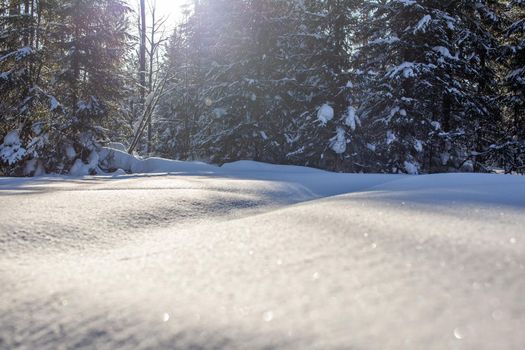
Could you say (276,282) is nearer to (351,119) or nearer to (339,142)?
(339,142)

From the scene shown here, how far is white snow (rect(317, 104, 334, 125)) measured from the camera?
40.8 feet

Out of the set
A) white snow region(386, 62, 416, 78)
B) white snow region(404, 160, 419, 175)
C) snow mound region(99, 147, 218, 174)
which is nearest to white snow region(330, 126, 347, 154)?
white snow region(404, 160, 419, 175)

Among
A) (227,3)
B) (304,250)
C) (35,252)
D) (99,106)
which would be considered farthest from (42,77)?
(304,250)

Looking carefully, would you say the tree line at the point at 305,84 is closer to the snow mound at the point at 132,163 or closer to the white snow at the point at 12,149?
the white snow at the point at 12,149

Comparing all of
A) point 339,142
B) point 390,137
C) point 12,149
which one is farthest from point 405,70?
point 12,149

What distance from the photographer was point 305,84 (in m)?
13.9

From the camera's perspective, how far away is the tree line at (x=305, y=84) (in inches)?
418

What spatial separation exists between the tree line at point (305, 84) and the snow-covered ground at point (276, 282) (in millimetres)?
9964

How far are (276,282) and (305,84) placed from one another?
530 inches

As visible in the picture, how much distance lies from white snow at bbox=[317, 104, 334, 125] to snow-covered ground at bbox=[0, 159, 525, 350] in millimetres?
10607

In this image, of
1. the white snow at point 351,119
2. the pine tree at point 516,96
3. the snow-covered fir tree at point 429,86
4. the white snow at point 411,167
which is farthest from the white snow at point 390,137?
the pine tree at point 516,96

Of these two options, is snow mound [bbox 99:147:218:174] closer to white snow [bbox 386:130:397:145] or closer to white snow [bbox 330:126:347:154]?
white snow [bbox 330:126:347:154]

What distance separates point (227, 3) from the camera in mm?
14539

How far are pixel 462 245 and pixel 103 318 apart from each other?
1.12 meters
